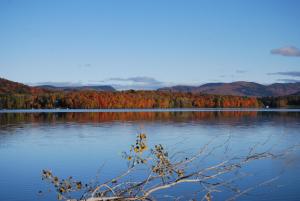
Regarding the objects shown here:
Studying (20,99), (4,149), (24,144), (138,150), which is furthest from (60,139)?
(20,99)

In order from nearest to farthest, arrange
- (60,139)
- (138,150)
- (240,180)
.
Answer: (138,150) < (240,180) < (60,139)

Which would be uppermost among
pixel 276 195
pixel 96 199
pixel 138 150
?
pixel 138 150

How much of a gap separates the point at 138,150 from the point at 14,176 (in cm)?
1046

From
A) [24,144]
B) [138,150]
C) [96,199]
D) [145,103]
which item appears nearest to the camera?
[96,199]

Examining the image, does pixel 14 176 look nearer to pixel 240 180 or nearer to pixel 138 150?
pixel 240 180

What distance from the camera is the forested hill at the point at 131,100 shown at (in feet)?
382

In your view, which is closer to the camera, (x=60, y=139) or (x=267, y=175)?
(x=267, y=175)

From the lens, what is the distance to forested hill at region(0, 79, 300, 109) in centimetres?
11631

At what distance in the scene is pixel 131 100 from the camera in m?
122

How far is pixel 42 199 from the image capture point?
35.5 feet

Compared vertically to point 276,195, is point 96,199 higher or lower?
higher

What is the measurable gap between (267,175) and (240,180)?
47.4 inches

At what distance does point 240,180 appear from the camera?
1281 centimetres

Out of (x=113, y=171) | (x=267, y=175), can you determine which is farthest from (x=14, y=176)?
(x=267, y=175)
